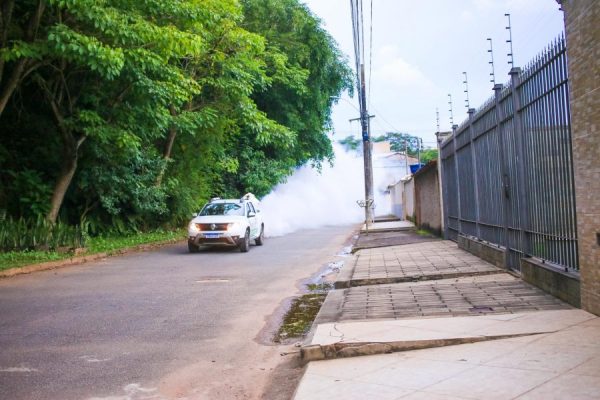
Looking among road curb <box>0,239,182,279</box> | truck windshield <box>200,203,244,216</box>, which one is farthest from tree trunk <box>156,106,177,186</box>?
truck windshield <box>200,203,244,216</box>

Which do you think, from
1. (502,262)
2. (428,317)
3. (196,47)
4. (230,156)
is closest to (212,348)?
(428,317)

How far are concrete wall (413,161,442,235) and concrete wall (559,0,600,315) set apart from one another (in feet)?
37.4

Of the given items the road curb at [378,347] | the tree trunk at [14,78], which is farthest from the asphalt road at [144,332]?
the tree trunk at [14,78]

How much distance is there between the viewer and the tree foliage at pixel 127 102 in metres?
13.9

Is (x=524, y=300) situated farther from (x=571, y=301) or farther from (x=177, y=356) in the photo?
(x=177, y=356)

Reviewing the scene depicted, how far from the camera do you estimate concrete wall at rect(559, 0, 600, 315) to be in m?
5.43

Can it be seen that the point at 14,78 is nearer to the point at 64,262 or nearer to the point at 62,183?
the point at 62,183

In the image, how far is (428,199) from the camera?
65.0ft

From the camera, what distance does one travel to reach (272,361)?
18.4 ft

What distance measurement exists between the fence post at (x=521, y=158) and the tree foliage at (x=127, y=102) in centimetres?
864

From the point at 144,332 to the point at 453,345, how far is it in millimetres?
3623

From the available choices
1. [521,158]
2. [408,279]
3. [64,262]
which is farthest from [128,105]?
[521,158]

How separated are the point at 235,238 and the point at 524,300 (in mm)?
11402

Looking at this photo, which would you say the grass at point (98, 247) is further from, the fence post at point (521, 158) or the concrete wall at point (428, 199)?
the fence post at point (521, 158)
